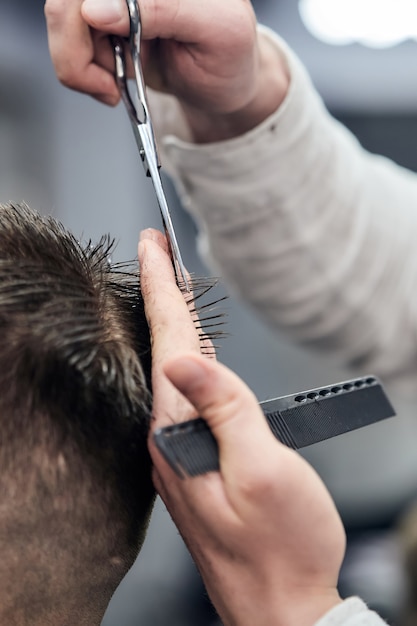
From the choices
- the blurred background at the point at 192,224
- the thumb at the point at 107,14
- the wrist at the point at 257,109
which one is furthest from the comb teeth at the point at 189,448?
the blurred background at the point at 192,224

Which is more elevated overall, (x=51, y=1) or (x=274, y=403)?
(x=51, y=1)

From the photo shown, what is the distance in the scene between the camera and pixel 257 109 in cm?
138

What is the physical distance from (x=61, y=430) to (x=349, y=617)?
0.31 metres

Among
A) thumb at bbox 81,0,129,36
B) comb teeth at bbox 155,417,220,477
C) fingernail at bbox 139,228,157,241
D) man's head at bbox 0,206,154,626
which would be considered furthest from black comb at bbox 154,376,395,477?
thumb at bbox 81,0,129,36

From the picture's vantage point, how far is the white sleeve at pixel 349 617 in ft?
2.29

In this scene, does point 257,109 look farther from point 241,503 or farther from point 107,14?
point 241,503

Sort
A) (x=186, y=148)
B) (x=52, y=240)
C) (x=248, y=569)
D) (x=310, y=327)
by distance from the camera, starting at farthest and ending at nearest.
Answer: (x=310, y=327)
(x=186, y=148)
(x=52, y=240)
(x=248, y=569)

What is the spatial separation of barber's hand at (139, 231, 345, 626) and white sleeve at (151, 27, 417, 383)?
68 cm

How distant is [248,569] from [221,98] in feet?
2.57

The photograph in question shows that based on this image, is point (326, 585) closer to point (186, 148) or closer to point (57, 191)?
point (186, 148)

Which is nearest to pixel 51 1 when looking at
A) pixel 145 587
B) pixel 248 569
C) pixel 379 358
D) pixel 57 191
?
pixel 248 569

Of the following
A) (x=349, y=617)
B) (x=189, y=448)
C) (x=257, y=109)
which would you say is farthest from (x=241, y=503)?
(x=257, y=109)

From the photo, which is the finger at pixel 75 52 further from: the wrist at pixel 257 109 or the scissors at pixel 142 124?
the wrist at pixel 257 109

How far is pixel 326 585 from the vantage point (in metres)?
0.72
